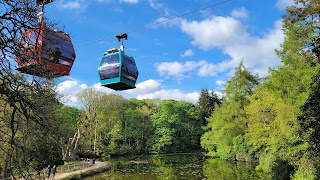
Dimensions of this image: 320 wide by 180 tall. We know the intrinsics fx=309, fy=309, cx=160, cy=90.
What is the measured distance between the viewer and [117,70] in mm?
11914

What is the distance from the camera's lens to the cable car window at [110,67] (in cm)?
1198

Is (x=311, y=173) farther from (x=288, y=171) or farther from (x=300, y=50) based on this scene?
(x=300, y=50)

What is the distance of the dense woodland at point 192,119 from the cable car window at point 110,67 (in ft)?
6.89

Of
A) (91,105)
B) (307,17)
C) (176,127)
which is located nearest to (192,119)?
(176,127)

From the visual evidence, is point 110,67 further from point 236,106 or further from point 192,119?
point 192,119

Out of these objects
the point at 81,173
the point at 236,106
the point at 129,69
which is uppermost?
the point at 236,106

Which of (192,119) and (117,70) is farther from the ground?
(192,119)

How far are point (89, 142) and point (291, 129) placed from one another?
34.0 metres

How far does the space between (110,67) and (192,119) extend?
5153 cm

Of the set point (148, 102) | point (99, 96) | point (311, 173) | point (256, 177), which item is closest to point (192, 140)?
point (148, 102)

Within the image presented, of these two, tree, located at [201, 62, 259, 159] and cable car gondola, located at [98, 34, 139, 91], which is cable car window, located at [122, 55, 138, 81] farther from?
tree, located at [201, 62, 259, 159]

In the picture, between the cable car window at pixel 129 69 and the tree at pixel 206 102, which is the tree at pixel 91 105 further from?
the cable car window at pixel 129 69

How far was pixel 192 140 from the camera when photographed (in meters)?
59.7

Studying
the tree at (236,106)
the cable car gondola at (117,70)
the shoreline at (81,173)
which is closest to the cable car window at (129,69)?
the cable car gondola at (117,70)
